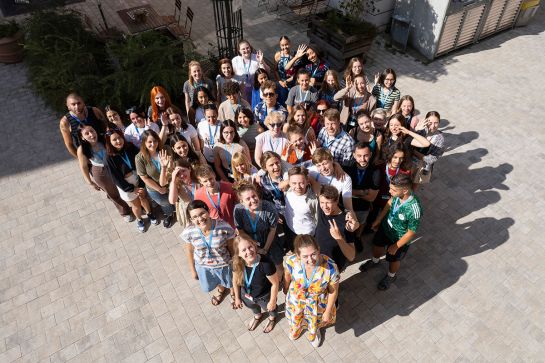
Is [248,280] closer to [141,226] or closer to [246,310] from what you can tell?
[246,310]

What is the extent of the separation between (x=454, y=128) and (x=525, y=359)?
4.88 m

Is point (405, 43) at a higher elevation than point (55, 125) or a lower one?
higher

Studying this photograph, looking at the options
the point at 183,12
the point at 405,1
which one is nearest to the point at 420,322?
the point at 405,1

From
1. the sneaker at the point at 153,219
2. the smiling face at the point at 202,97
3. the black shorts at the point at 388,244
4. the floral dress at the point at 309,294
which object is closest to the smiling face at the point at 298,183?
Answer: the floral dress at the point at 309,294

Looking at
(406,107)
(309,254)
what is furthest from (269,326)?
(406,107)

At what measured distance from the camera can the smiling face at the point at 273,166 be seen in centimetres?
426

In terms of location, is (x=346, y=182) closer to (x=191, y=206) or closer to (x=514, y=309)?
(x=191, y=206)

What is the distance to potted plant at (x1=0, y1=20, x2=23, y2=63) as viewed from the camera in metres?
9.86

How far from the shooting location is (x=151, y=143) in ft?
15.5

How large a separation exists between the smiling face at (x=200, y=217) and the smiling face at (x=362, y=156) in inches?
78.2

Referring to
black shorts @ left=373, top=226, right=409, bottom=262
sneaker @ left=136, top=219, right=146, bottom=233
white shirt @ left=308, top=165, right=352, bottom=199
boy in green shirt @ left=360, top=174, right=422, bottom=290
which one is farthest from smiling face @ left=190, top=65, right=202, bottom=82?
black shorts @ left=373, top=226, right=409, bottom=262

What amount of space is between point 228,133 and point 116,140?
1517mm

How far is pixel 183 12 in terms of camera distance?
486 inches

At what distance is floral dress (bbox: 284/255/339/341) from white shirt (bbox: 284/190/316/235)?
2.19 feet
